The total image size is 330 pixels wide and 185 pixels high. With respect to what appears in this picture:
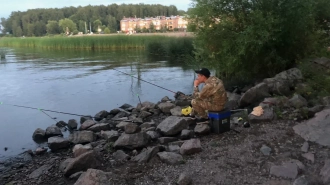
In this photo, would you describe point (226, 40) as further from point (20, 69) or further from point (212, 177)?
point (20, 69)

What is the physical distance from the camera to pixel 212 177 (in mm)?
4781

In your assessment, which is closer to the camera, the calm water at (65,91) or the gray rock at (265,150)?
the gray rock at (265,150)

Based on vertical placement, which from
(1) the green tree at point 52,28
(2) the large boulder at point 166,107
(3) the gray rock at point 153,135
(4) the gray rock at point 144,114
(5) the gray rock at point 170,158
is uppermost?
(1) the green tree at point 52,28

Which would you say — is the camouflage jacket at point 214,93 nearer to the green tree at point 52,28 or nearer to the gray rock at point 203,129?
the gray rock at point 203,129

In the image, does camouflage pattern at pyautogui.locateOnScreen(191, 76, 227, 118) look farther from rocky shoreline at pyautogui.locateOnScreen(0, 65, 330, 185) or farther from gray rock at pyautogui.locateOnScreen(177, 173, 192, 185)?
gray rock at pyautogui.locateOnScreen(177, 173, 192, 185)

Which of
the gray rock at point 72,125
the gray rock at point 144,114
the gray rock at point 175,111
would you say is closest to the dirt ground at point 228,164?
the gray rock at point 175,111

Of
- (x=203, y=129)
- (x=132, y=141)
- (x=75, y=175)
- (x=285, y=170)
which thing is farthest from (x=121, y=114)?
(x=285, y=170)

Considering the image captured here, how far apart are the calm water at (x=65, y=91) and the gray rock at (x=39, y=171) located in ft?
6.69

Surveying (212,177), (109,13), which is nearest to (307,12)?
(212,177)

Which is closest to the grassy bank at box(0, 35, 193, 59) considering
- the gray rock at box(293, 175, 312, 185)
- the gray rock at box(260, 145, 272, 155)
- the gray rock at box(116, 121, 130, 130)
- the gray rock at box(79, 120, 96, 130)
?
the gray rock at box(79, 120, 96, 130)

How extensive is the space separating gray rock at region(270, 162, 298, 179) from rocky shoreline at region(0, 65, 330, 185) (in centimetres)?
1

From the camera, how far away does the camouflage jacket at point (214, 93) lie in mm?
6910

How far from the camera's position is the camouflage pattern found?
691 centimetres

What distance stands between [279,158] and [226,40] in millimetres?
7230
